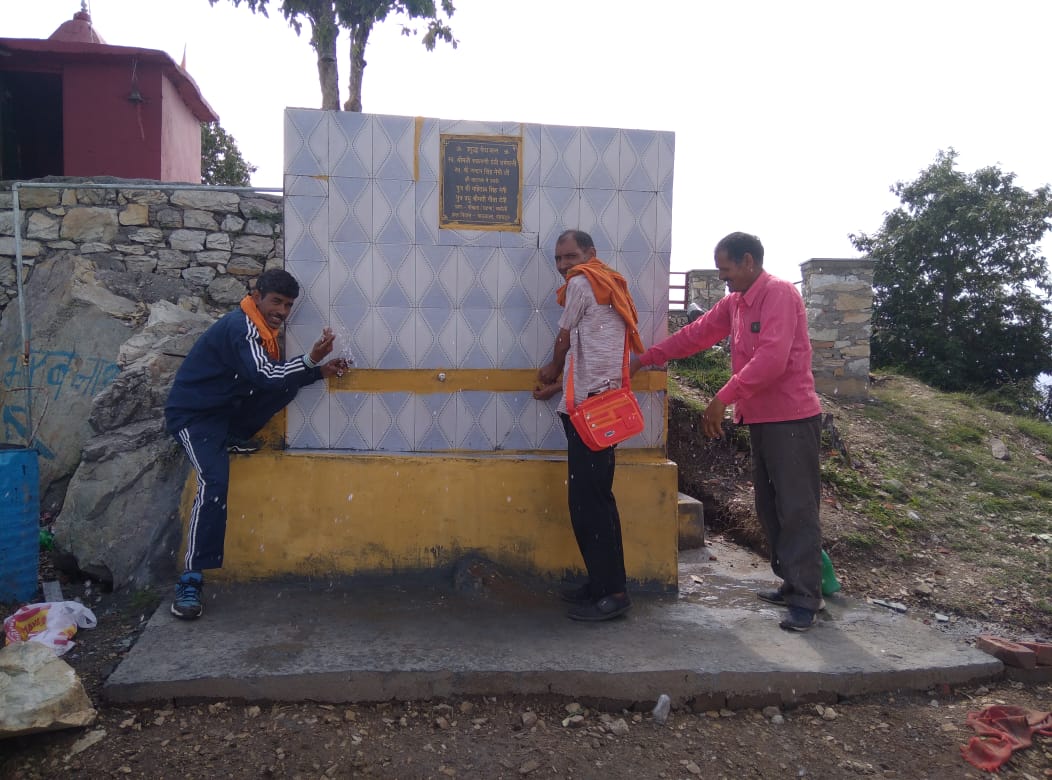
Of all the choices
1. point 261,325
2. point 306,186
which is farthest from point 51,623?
point 306,186

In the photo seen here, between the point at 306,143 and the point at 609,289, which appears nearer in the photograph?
the point at 609,289

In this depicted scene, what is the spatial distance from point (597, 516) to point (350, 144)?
220cm

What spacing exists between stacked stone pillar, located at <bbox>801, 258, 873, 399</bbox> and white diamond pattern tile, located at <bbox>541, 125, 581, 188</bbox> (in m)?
4.87

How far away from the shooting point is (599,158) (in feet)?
12.3

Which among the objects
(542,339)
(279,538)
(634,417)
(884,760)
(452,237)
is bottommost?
(884,760)

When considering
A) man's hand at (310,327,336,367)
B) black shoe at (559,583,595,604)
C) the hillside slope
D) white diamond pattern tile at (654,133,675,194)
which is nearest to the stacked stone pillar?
the hillside slope

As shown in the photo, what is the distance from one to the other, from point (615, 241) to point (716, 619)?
6.42 feet

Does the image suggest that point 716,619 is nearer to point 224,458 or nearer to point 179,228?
point 224,458

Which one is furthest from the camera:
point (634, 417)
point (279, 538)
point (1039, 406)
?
point (1039, 406)

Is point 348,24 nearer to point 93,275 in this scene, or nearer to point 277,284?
point 93,275

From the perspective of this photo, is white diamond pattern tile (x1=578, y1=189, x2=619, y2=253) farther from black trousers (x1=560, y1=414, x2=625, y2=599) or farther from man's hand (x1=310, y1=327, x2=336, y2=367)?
man's hand (x1=310, y1=327, x2=336, y2=367)

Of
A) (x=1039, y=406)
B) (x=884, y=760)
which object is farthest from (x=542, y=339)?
(x=1039, y=406)

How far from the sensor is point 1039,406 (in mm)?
11711

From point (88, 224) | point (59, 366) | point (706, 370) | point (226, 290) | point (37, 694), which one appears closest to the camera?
point (37, 694)
